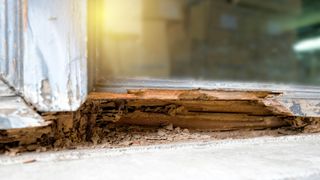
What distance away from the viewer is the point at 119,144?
2.25ft

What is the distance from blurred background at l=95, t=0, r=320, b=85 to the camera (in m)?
3.02

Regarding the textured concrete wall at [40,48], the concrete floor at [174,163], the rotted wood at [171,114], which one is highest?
the textured concrete wall at [40,48]

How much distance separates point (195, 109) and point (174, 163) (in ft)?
0.94

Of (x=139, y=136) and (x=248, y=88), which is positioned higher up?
(x=248, y=88)

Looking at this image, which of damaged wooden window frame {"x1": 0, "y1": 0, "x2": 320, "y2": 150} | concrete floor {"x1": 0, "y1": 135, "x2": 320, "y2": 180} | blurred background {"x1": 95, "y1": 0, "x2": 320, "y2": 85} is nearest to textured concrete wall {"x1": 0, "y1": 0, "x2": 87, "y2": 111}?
damaged wooden window frame {"x1": 0, "y1": 0, "x2": 320, "y2": 150}

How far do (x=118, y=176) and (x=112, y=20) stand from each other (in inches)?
82.1

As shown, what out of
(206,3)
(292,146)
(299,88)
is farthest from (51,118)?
(206,3)

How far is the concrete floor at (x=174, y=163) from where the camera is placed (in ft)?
1.62

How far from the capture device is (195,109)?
82cm

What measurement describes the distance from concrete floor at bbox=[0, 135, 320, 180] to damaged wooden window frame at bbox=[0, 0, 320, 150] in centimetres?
8

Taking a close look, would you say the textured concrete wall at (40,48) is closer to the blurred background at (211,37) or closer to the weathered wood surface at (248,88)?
the weathered wood surface at (248,88)

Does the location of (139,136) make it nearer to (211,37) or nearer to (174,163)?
(174,163)

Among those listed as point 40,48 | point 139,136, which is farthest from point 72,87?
point 139,136

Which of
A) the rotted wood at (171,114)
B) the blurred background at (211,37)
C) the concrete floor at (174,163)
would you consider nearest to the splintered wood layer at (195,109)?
the rotted wood at (171,114)
